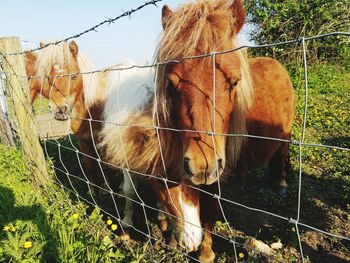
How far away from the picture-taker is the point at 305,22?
10.9 meters

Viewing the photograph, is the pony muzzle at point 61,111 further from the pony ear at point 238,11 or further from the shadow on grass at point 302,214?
the pony ear at point 238,11

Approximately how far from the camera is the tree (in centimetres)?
1073

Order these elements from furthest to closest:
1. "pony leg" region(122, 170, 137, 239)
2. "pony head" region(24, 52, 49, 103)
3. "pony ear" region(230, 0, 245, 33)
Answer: "pony head" region(24, 52, 49, 103), "pony leg" region(122, 170, 137, 239), "pony ear" region(230, 0, 245, 33)

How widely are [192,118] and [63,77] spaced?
2736mm

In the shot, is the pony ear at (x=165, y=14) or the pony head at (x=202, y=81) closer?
the pony head at (x=202, y=81)

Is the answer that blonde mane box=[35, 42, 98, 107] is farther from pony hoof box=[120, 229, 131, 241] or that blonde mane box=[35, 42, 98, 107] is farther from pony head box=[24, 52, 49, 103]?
pony hoof box=[120, 229, 131, 241]

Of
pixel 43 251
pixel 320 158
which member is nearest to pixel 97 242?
pixel 43 251

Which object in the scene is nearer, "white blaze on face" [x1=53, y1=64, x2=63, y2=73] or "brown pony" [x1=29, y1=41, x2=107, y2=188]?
"brown pony" [x1=29, y1=41, x2=107, y2=188]

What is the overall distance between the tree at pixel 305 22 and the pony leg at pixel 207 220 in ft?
29.8

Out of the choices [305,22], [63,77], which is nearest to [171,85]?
[63,77]

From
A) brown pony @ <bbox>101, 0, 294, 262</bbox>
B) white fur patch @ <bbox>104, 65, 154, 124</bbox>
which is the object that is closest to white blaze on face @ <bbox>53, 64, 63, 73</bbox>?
white fur patch @ <bbox>104, 65, 154, 124</bbox>

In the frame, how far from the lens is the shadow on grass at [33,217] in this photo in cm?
232

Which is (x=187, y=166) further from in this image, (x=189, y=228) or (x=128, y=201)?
(x=128, y=201)

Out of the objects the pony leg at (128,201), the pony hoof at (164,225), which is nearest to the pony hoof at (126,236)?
the pony leg at (128,201)
